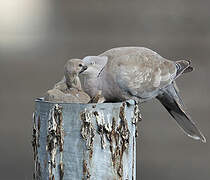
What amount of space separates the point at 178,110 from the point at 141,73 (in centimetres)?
27

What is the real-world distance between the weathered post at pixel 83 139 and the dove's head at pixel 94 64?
0.14 m

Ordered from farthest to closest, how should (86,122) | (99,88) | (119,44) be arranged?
(119,44) < (99,88) < (86,122)

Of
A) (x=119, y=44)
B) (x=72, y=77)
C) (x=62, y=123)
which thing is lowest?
(x=62, y=123)

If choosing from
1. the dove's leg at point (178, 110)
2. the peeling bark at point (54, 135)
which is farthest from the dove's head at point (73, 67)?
the dove's leg at point (178, 110)

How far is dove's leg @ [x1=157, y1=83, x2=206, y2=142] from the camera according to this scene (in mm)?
1386

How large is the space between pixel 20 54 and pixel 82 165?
4.04 feet

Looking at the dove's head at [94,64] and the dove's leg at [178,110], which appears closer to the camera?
the dove's head at [94,64]

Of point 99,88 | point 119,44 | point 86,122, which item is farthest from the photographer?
point 119,44

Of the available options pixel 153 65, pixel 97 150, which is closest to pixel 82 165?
pixel 97 150

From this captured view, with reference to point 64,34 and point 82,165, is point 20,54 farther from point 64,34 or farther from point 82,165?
point 82,165

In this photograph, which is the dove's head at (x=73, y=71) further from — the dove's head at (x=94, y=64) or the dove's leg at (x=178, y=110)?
the dove's leg at (x=178, y=110)

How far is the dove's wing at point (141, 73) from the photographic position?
1.19m

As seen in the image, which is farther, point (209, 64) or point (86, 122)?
point (209, 64)

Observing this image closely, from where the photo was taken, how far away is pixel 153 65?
1256mm
